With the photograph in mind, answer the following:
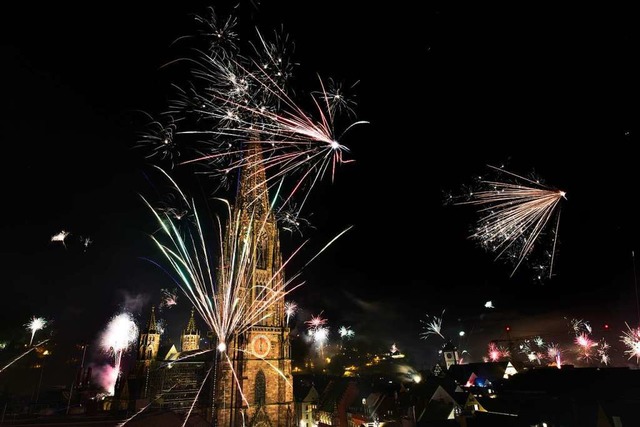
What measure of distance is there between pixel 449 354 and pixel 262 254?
69.2 m

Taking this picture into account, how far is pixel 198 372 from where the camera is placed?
151ft

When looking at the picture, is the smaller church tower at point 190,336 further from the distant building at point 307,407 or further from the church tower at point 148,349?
the distant building at point 307,407

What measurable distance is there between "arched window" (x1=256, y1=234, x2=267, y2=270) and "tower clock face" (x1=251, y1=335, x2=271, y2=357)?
888 cm

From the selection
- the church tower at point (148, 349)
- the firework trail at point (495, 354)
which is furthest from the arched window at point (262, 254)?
the firework trail at point (495, 354)

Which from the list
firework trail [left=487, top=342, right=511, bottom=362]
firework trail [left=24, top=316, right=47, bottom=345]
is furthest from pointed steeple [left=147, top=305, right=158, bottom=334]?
firework trail [left=487, top=342, right=511, bottom=362]

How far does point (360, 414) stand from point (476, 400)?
51.9 feet

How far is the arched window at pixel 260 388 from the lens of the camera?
125 ft

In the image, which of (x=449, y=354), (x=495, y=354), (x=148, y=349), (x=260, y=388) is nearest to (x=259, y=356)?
(x=260, y=388)

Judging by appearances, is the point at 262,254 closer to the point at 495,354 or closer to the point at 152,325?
the point at 152,325

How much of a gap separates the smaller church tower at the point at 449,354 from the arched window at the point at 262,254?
67.9 metres

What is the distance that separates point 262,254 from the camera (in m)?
45.7

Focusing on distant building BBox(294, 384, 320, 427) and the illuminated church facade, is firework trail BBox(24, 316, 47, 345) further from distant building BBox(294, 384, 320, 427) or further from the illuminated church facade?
distant building BBox(294, 384, 320, 427)

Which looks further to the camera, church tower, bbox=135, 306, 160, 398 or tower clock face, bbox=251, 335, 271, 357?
church tower, bbox=135, 306, 160, 398

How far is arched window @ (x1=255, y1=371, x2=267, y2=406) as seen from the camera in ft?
125
